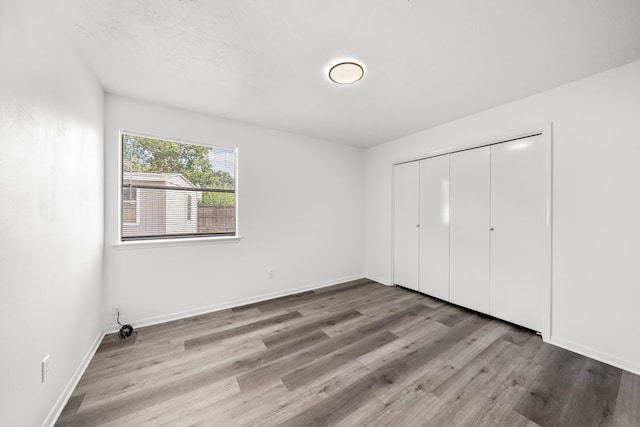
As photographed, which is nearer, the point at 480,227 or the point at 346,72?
the point at 346,72

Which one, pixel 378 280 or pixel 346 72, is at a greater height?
pixel 346 72

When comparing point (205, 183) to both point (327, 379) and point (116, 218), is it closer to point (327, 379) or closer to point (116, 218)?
point (116, 218)

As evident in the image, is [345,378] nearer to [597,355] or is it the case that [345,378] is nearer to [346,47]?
[597,355]

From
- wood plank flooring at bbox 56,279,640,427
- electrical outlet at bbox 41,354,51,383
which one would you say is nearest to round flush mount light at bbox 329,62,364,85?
wood plank flooring at bbox 56,279,640,427

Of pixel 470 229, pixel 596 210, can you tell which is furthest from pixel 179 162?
pixel 596 210

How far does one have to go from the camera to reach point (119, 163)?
248cm

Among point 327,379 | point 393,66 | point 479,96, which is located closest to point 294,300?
point 327,379

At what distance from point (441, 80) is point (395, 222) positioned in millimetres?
2274

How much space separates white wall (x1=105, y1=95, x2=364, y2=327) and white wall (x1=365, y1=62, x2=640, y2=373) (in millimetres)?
2635

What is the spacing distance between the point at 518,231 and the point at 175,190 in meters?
3.95

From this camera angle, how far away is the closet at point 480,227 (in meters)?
2.46

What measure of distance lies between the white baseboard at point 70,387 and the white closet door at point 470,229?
12.7ft

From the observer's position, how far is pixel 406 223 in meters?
3.79

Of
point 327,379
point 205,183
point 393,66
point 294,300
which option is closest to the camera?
point 327,379
